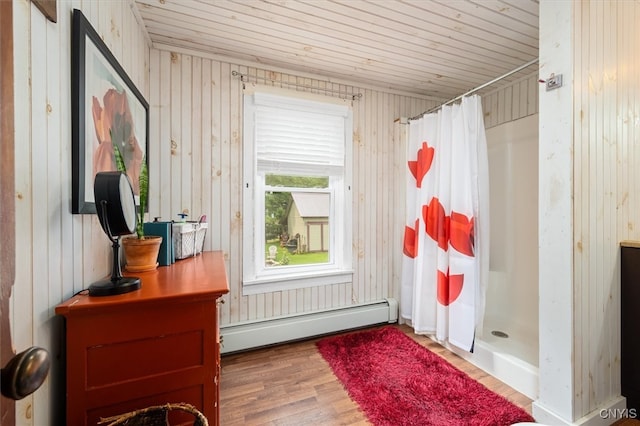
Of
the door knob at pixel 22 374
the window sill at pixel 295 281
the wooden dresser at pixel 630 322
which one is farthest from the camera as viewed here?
the window sill at pixel 295 281

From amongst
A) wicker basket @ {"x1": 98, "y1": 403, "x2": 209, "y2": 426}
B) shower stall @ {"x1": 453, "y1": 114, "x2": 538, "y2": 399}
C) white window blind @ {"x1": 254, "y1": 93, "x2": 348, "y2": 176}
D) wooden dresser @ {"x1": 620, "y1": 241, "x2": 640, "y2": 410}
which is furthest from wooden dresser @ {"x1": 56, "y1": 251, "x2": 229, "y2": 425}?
wooden dresser @ {"x1": 620, "y1": 241, "x2": 640, "y2": 410}

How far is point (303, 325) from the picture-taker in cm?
222

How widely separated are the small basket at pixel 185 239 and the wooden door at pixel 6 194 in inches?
42.8

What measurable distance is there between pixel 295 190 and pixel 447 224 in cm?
125

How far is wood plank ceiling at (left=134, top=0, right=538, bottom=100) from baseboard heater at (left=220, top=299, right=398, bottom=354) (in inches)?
80.0

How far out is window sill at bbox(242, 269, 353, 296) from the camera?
6.98ft

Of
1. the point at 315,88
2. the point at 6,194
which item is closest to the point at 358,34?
the point at 315,88

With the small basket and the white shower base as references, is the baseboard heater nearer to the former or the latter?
the white shower base

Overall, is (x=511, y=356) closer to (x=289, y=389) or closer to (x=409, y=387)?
(x=409, y=387)

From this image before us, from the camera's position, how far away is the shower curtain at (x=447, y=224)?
6.23 ft

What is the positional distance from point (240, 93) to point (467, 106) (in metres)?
1.68

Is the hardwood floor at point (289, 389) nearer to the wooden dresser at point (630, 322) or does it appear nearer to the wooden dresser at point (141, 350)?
the wooden dresser at point (630, 322)

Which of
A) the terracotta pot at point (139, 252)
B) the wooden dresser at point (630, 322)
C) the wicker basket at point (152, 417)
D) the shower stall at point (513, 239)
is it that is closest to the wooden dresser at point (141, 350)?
the wicker basket at point (152, 417)

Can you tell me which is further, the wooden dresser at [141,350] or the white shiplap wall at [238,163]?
the white shiplap wall at [238,163]
